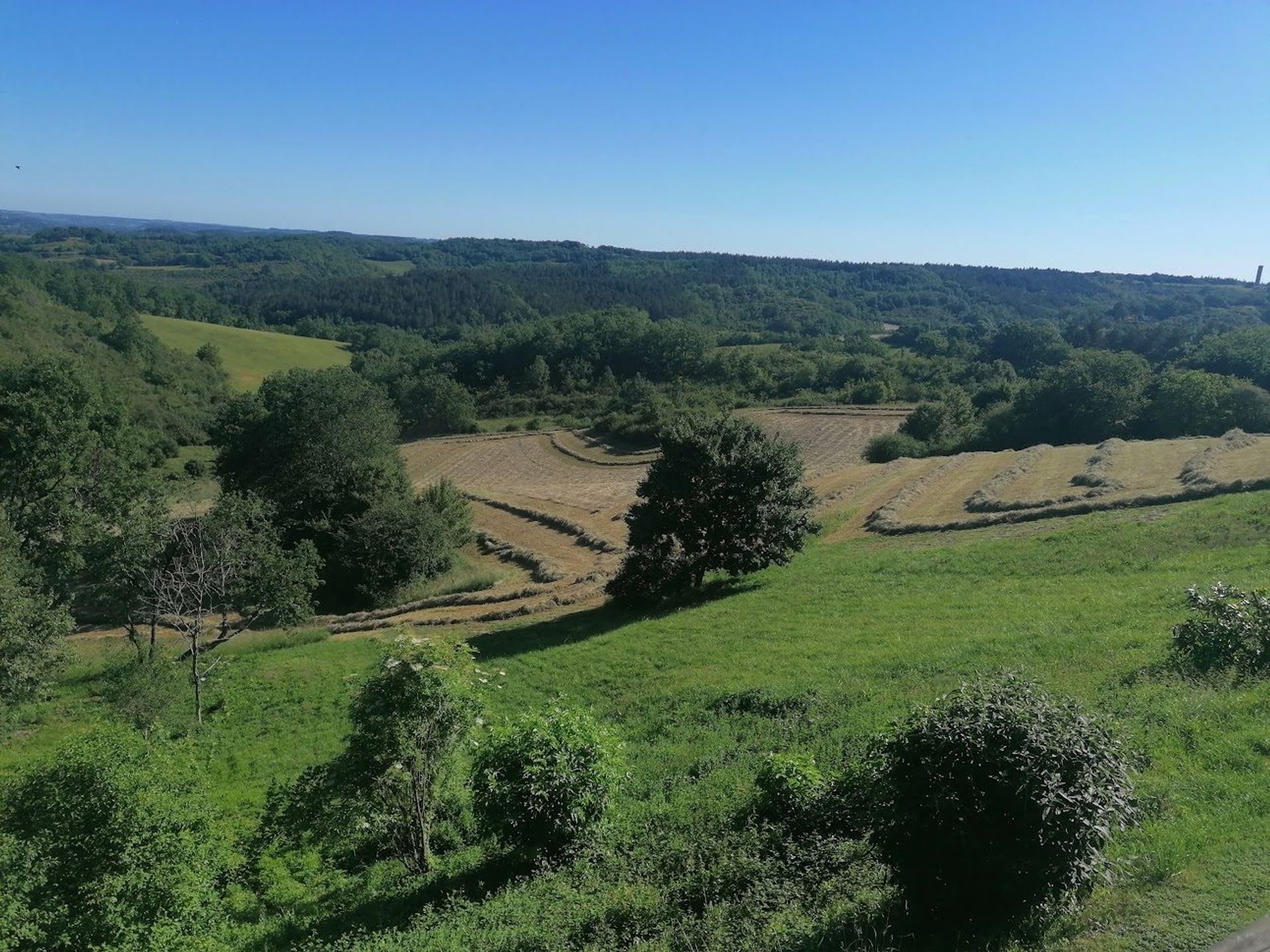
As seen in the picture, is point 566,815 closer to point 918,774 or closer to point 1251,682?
point 918,774

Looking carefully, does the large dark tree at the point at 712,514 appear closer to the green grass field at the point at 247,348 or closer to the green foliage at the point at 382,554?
the green foliage at the point at 382,554

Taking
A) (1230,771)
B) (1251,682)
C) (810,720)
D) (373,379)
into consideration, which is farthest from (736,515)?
(373,379)

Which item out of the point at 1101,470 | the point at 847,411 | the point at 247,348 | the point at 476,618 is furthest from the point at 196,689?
the point at 247,348

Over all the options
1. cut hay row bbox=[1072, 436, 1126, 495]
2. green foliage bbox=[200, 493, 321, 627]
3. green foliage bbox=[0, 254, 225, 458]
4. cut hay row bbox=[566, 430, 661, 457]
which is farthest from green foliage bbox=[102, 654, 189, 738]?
cut hay row bbox=[566, 430, 661, 457]

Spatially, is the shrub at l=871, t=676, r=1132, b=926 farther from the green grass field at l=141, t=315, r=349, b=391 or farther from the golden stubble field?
the green grass field at l=141, t=315, r=349, b=391

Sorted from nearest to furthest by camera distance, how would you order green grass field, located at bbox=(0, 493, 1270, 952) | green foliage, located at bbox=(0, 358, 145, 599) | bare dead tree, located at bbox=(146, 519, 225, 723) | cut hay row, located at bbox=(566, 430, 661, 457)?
1. green grass field, located at bbox=(0, 493, 1270, 952)
2. bare dead tree, located at bbox=(146, 519, 225, 723)
3. green foliage, located at bbox=(0, 358, 145, 599)
4. cut hay row, located at bbox=(566, 430, 661, 457)

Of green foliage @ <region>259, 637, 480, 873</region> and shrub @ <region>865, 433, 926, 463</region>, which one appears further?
shrub @ <region>865, 433, 926, 463</region>
